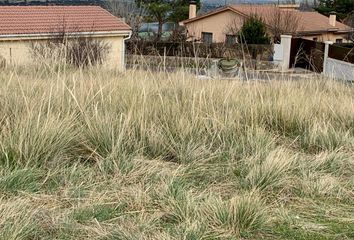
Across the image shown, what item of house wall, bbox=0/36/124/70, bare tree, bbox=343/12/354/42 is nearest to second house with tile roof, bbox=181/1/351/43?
bare tree, bbox=343/12/354/42

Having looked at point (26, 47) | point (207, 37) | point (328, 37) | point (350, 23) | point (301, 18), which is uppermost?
point (301, 18)

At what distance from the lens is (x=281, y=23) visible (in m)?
42.7

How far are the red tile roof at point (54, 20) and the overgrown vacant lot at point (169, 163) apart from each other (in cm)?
2313

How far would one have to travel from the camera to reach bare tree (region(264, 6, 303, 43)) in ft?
137

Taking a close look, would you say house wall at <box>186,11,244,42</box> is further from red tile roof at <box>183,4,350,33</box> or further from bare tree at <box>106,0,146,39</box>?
bare tree at <box>106,0,146,39</box>

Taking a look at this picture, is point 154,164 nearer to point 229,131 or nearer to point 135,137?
point 135,137

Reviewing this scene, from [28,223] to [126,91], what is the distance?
9.74 ft

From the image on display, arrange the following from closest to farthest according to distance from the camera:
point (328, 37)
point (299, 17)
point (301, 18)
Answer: point (299, 17)
point (301, 18)
point (328, 37)

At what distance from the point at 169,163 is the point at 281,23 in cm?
4024

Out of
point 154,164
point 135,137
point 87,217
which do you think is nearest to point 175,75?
point 135,137

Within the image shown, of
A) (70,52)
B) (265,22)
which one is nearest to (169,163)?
(70,52)

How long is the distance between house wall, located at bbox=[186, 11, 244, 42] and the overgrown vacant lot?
1537 inches

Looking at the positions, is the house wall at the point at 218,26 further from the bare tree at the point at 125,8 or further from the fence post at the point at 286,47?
the fence post at the point at 286,47

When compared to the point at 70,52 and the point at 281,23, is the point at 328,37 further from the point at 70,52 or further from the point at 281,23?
the point at 70,52
